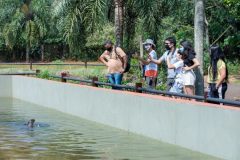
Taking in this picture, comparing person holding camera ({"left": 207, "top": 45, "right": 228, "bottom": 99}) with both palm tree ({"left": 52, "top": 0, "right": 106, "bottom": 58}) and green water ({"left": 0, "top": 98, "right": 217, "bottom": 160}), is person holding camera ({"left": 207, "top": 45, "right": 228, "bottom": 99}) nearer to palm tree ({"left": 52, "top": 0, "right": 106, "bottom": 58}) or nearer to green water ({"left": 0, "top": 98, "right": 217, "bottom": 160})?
green water ({"left": 0, "top": 98, "right": 217, "bottom": 160})

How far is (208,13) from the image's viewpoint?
3741 centimetres

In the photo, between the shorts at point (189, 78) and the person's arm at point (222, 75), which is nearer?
the person's arm at point (222, 75)

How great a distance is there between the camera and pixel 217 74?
12836 millimetres

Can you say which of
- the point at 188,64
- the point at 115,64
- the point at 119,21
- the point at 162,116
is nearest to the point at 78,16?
the point at 119,21

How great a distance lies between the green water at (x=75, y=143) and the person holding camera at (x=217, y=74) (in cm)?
152

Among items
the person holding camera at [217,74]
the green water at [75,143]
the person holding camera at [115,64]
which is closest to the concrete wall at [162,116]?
the green water at [75,143]

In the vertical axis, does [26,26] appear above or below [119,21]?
above

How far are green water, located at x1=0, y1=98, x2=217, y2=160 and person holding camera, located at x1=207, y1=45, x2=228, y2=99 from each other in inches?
59.8

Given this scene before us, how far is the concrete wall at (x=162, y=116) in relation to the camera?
989 cm

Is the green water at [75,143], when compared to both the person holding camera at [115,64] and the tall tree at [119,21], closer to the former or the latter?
the person holding camera at [115,64]

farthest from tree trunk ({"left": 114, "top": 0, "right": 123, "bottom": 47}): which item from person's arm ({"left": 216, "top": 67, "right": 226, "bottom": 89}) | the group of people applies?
person's arm ({"left": 216, "top": 67, "right": 226, "bottom": 89})

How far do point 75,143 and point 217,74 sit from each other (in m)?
3.07

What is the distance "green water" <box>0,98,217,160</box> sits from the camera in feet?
35.1

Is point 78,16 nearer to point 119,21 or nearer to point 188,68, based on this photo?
point 119,21
